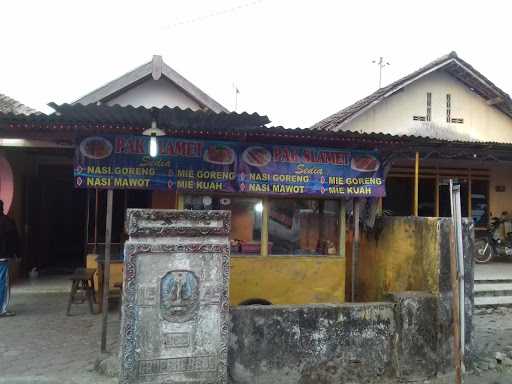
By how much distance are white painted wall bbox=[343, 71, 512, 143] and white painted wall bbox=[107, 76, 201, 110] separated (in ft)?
16.0

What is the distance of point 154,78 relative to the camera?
10906mm

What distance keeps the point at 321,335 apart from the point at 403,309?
42.2 inches

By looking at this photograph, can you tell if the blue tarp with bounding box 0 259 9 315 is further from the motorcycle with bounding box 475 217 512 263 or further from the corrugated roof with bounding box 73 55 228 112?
the motorcycle with bounding box 475 217 512 263

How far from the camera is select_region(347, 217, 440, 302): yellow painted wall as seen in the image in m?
5.59

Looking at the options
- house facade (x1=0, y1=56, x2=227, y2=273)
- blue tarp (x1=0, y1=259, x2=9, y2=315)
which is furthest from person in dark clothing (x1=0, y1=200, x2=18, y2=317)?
house facade (x1=0, y1=56, x2=227, y2=273)

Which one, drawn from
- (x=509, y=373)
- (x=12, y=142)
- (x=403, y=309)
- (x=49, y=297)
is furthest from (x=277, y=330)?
(x=12, y=142)

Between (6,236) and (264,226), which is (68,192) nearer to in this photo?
(6,236)

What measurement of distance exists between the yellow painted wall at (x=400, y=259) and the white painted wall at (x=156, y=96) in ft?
20.0

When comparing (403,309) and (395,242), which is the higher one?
(395,242)

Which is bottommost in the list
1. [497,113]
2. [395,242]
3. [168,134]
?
[395,242]

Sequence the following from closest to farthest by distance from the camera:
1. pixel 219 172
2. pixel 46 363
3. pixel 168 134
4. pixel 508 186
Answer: pixel 46 363
pixel 168 134
pixel 219 172
pixel 508 186

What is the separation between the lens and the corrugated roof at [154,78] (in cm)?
1073

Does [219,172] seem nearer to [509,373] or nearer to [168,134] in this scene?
[168,134]

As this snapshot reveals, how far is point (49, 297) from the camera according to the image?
8.60 meters
